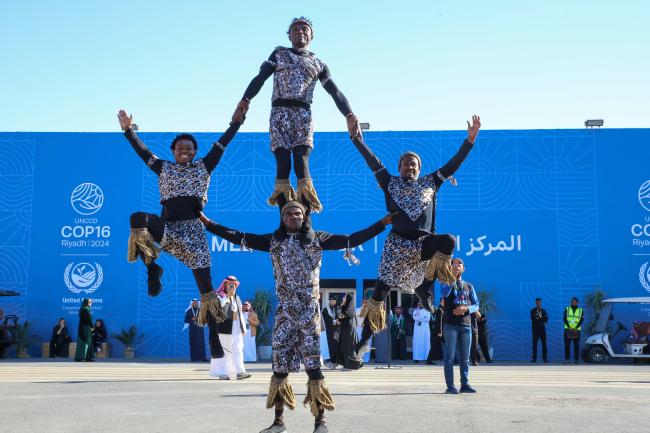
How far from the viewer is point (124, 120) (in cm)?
601

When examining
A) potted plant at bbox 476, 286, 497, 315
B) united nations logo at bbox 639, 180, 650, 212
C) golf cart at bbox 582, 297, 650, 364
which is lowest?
golf cart at bbox 582, 297, 650, 364

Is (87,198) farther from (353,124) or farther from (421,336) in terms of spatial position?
(353,124)

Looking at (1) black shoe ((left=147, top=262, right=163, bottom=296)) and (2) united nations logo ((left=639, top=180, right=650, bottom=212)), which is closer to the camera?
(1) black shoe ((left=147, top=262, right=163, bottom=296))

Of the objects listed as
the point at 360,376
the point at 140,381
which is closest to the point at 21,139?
the point at 140,381

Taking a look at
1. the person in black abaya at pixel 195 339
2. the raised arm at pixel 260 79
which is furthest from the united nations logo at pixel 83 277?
the raised arm at pixel 260 79

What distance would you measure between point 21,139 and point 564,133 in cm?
1559

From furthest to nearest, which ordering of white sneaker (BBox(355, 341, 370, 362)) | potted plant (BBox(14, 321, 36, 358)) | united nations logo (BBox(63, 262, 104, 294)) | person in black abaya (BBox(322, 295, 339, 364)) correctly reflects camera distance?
1. united nations logo (BBox(63, 262, 104, 294))
2. potted plant (BBox(14, 321, 36, 358))
3. person in black abaya (BBox(322, 295, 339, 364))
4. white sneaker (BBox(355, 341, 370, 362))

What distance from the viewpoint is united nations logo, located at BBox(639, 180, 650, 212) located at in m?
19.0

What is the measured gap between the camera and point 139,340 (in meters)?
18.7

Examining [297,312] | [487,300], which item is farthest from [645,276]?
[297,312]

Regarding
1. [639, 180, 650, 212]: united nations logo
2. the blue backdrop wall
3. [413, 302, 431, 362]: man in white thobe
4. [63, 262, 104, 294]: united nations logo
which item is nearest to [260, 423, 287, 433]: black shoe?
[413, 302, 431, 362]: man in white thobe

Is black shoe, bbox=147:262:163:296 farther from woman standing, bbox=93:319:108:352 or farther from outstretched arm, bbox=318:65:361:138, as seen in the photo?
woman standing, bbox=93:319:108:352

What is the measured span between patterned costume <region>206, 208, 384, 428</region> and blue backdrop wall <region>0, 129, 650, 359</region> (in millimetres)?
13348

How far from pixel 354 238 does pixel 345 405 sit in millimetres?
2309
